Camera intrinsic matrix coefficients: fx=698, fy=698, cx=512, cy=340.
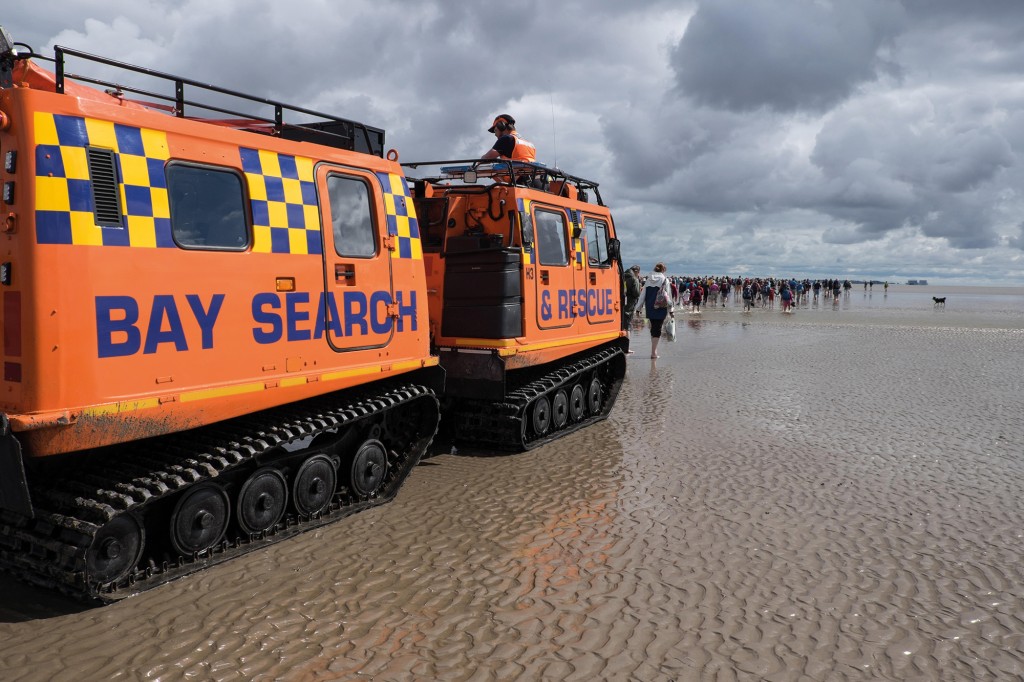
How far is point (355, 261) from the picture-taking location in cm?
595

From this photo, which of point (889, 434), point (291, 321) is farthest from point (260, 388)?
point (889, 434)

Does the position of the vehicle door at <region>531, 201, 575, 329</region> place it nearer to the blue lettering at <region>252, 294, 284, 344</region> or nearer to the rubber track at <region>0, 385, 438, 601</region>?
the rubber track at <region>0, 385, 438, 601</region>

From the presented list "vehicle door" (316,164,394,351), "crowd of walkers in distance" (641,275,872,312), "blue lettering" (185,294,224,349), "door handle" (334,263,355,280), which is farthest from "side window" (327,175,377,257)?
"crowd of walkers in distance" (641,275,872,312)

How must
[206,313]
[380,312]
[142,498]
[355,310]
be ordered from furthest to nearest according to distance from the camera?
[380,312], [355,310], [206,313], [142,498]

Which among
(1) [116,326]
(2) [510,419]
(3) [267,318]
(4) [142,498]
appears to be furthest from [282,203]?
(2) [510,419]

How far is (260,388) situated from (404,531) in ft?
5.44

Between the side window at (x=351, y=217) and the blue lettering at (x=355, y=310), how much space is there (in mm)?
355

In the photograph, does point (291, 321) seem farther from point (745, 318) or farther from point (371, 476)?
point (745, 318)

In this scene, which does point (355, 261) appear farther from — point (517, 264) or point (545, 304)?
point (545, 304)

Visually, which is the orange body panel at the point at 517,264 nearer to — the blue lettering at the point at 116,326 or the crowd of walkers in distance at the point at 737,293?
the blue lettering at the point at 116,326

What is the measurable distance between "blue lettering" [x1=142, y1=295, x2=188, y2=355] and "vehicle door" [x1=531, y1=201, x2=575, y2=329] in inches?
181

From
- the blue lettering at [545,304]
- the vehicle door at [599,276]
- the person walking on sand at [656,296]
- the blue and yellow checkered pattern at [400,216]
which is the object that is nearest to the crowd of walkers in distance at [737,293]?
the person walking on sand at [656,296]

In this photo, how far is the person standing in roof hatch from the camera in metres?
9.87

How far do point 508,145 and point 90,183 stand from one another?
647cm
